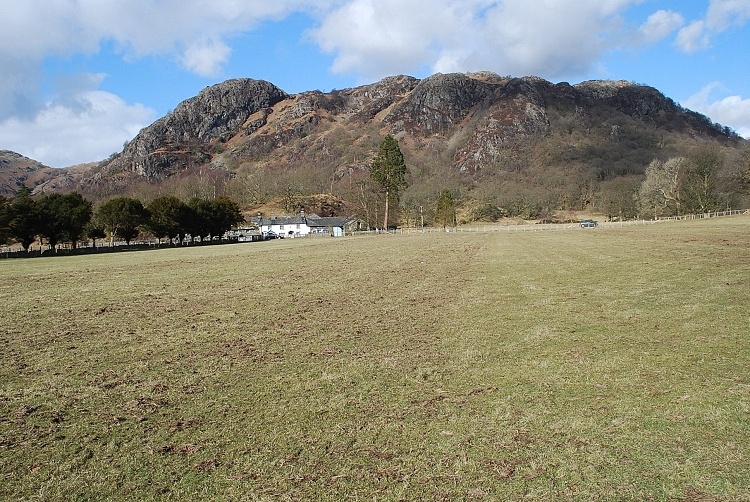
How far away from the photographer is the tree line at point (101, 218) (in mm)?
67875

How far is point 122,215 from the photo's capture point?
275 feet

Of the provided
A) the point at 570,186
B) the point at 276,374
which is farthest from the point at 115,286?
the point at 570,186

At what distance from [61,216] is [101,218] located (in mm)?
13156

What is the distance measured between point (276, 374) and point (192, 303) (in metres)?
9.80

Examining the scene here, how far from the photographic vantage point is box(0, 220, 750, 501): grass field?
5.21m

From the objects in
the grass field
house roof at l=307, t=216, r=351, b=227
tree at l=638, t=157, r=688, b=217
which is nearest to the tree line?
house roof at l=307, t=216, r=351, b=227

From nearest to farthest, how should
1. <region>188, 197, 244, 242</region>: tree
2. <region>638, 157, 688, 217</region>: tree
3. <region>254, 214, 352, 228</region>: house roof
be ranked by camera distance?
<region>638, 157, 688, 217</region>: tree < <region>188, 197, 244, 242</region>: tree < <region>254, 214, 352, 228</region>: house roof

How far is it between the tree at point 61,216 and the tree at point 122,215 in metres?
4.17

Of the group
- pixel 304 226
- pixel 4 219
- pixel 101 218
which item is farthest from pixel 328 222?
pixel 4 219

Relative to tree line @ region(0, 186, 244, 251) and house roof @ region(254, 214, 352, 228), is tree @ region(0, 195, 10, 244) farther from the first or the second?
house roof @ region(254, 214, 352, 228)

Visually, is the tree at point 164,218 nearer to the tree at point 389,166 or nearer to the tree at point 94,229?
the tree at point 94,229

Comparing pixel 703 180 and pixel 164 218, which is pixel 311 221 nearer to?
pixel 164 218

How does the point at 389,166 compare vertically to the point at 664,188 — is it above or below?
above

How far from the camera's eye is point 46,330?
13.2 metres
